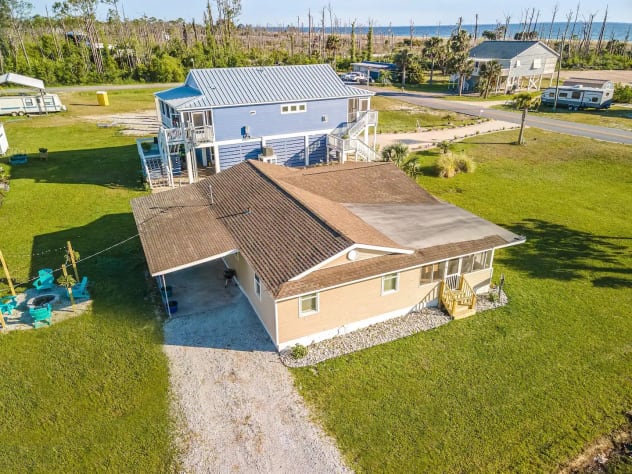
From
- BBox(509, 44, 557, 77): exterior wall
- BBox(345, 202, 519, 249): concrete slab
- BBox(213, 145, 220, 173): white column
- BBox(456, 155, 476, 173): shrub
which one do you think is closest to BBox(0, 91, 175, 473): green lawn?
BBox(213, 145, 220, 173): white column

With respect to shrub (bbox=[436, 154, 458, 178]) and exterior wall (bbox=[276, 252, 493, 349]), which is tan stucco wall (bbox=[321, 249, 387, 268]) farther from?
shrub (bbox=[436, 154, 458, 178])

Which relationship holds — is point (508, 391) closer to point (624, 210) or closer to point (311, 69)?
point (624, 210)

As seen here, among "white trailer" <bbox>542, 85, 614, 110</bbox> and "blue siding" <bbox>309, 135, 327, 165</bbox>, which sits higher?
"white trailer" <bbox>542, 85, 614, 110</bbox>

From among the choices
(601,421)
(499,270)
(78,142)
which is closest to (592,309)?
(499,270)

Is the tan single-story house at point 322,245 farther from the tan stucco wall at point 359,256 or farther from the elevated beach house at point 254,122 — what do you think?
the elevated beach house at point 254,122

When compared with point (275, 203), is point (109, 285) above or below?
below

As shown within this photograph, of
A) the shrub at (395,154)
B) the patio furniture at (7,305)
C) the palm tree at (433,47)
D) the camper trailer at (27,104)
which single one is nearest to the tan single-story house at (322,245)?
the patio furniture at (7,305)
